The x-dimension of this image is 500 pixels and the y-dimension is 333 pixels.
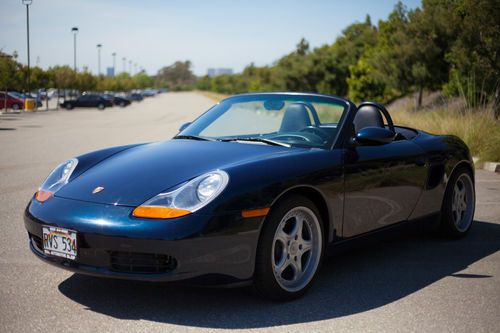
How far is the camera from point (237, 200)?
12.7 feet

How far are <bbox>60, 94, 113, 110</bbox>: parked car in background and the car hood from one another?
4973 centimetres

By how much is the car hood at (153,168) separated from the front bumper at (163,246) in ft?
0.62

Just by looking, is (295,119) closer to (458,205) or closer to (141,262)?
(458,205)

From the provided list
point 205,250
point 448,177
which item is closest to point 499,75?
point 448,177

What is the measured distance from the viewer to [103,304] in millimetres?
4102

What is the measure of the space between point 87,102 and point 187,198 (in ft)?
170

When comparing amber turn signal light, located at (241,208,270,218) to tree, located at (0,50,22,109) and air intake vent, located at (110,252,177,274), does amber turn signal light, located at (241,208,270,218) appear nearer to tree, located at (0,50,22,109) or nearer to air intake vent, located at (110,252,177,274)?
air intake vent, located at (110,252,177,274)

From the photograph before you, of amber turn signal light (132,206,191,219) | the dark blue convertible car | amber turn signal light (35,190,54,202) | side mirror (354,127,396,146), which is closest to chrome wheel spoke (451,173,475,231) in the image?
the dark blue convertible car

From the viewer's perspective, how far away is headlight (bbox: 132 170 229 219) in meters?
3.80

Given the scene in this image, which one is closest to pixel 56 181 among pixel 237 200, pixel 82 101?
pixel 237 200

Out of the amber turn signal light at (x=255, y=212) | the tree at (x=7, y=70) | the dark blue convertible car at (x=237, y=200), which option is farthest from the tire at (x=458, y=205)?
the tree at (x=7, y=70)

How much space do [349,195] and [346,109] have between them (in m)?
0.79

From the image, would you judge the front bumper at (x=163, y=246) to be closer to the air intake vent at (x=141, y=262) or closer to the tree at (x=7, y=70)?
the air intake vent at (x=141, y=262)

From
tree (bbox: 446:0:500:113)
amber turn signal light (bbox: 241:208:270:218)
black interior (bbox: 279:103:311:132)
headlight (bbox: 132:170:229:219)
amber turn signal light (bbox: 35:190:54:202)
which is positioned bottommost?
amber turn signal light (bbox: 35:190:54:202)
